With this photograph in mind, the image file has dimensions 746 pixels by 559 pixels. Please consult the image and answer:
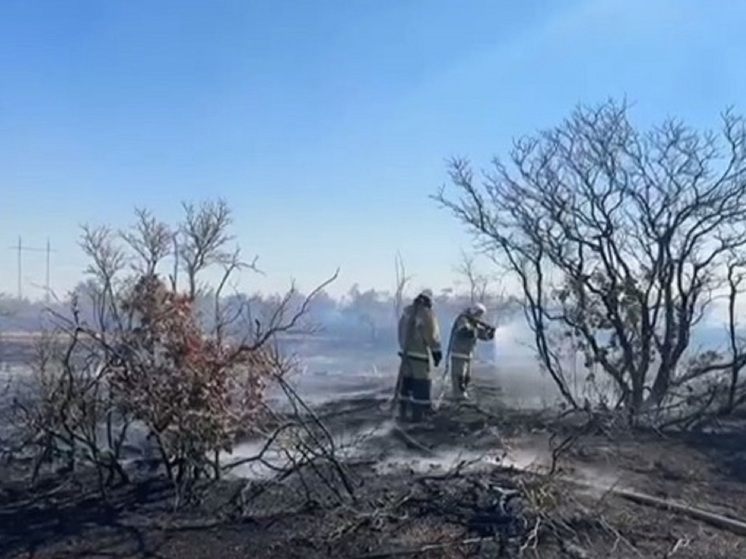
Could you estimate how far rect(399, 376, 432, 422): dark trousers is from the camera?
11719 mm

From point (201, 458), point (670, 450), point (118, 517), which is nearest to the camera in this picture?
point (118, 517)

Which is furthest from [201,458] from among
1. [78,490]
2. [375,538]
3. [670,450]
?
[670,450]

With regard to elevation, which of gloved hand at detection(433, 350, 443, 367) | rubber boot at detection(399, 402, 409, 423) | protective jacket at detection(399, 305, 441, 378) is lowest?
rubber boot at detection(399, 402, 409, 423)

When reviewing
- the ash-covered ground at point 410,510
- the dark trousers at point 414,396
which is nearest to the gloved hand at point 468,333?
the dark trousers at point 414,396

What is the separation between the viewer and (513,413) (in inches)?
476

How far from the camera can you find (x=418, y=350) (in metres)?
11.9

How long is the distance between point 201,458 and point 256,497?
57 cm

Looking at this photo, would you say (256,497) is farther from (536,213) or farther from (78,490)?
(536,213)

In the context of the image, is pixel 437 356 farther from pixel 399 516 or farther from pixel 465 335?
pixel 399 516

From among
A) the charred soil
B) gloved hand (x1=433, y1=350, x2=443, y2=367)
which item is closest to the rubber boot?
gloved hand (x1=433, y1=350, x2=443, y2=367)

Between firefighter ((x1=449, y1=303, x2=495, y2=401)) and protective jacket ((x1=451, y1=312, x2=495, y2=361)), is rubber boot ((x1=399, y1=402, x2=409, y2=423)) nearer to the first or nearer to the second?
firefighter ((x1=449, y1=303, x2=495, y2=401))

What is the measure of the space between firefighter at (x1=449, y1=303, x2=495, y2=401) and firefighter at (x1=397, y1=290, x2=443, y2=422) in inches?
29.7

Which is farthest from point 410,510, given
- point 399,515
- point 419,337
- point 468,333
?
point 468,333

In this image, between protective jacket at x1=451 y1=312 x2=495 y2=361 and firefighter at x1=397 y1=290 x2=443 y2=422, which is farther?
protective jacket at x1=451 y1=312 x2=495 y2=361
